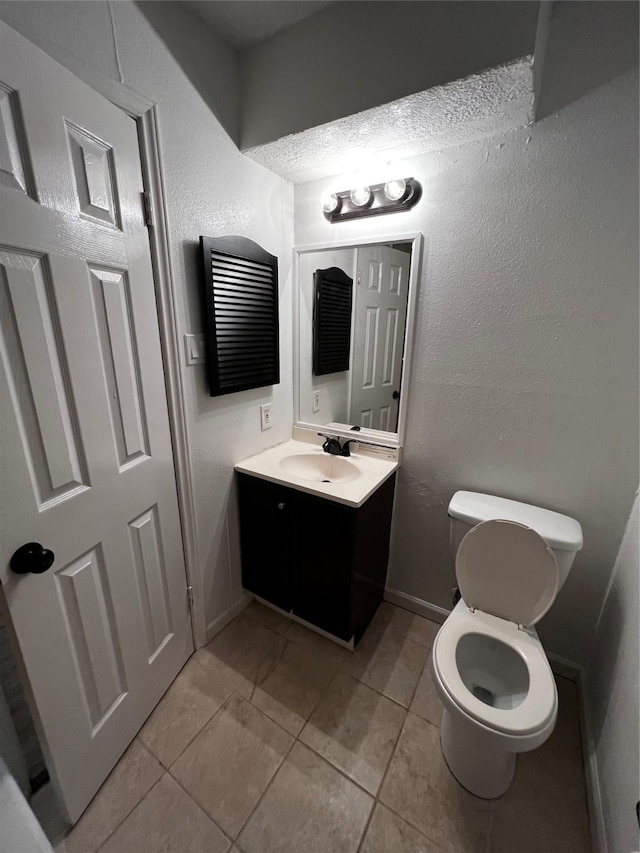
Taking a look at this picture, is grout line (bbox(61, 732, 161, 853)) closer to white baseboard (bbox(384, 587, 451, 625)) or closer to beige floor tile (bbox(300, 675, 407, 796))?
beige floor tile (bbox(300, 675, 407, 796))

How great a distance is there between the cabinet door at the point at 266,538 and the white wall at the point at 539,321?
0.70m

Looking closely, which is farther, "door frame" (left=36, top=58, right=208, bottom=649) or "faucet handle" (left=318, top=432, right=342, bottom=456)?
"faucet handle" (left=318, top=432, right=342, bottom=456)

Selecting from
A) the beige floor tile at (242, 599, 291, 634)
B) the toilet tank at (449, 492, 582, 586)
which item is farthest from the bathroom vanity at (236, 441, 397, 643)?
the toilet tank at (449, 492, 582, 586)

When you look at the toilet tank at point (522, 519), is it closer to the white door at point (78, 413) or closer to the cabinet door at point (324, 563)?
the cabinet door at point (324, 563)

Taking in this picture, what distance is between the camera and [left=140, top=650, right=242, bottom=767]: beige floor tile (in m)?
1.23

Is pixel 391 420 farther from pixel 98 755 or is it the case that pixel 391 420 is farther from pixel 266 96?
pixel 98 755

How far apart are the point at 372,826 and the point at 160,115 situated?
2.32 m

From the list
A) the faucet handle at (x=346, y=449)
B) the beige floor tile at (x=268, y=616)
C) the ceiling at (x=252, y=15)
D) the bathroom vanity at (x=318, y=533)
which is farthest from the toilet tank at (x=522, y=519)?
the ceiling at (x=252, y=15)

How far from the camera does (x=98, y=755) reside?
1072mm

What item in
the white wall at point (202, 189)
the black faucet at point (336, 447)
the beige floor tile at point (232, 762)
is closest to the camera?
the white wall at point (202, 189)

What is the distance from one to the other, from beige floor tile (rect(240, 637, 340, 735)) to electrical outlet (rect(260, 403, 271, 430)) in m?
1.07

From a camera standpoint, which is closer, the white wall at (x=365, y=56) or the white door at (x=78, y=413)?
the white door at (x=78, y=413)

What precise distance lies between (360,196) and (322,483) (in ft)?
4.12

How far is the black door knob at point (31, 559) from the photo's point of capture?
0.79m
